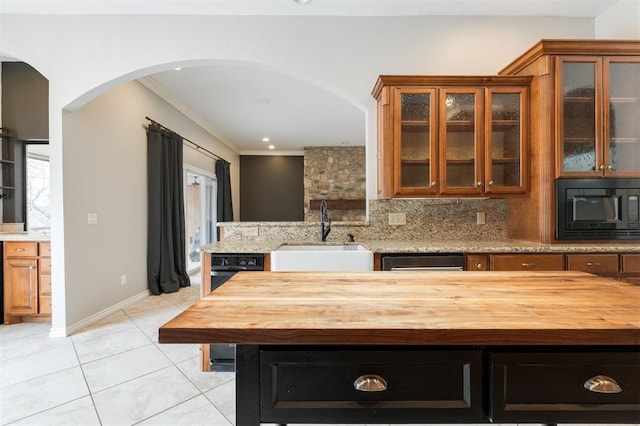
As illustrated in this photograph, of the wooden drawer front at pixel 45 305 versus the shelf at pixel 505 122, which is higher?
the shelf at pixel 505 122

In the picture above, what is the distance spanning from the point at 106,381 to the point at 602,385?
2.59m

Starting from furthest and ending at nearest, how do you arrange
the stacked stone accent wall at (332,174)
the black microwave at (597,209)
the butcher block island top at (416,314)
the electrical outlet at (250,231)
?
1. the stacked stone accent wall at (332,174)
2. the electrical outlet at (250,231)
3. the black microwave at (597,209)
4. the butcher block island top at (416,314)

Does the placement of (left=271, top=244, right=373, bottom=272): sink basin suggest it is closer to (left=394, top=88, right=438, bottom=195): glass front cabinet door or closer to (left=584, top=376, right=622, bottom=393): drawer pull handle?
(left=394, top=88, right=438, bottom=195): glass front cabinet door

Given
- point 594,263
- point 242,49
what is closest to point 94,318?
point 242,49

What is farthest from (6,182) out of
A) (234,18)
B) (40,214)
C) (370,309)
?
(370,309)

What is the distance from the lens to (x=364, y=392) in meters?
0.72

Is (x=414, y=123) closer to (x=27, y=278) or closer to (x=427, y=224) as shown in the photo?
(x=427, y=224)

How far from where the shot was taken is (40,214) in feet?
13.0

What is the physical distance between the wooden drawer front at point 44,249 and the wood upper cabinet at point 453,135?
3256mm

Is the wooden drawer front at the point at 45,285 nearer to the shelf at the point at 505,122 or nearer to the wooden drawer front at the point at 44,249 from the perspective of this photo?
the wooden drawer front at the point at 44,249

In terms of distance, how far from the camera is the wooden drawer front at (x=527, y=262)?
218cm

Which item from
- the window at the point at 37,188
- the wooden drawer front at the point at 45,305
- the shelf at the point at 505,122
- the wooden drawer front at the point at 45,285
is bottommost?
the wooden drawer front at the point at 45,305

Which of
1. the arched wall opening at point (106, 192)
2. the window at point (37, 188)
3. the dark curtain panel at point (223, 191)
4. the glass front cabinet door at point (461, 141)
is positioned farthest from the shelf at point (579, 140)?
the dark curtain panel at point (223, 191)

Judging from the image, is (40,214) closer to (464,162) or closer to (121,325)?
(121,325)
